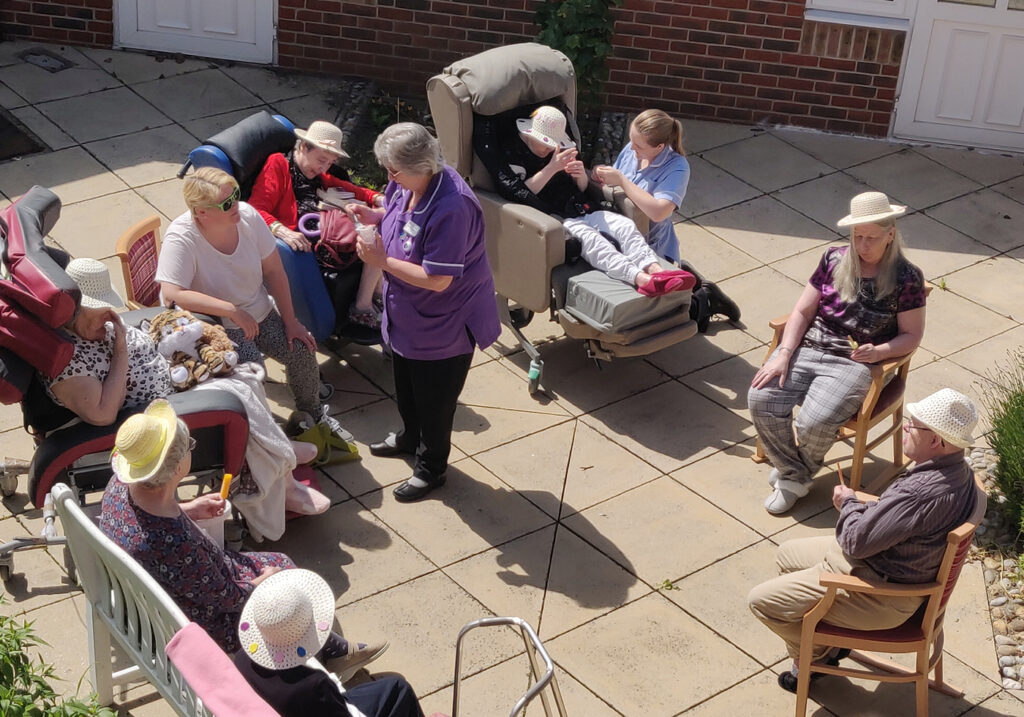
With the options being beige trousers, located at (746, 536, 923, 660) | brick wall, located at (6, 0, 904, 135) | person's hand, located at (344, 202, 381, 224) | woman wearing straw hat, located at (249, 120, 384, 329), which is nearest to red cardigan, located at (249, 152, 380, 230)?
woman wearing straw hat, located at (249, 120, 384, 329)

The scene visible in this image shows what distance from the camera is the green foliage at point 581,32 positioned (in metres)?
8.48

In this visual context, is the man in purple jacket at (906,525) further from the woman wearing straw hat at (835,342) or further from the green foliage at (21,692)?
the green foliage at (21,692)

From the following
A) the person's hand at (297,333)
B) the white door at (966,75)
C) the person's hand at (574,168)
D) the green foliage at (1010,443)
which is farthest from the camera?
the white door at (966,75)

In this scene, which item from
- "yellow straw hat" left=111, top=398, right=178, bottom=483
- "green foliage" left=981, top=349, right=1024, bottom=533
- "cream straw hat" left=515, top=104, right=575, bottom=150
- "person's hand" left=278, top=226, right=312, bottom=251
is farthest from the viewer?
"cream straw hat" left=515, top=104, right=575, bottom=150

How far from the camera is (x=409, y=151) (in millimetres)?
4992

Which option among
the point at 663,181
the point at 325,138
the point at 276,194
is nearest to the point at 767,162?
the point at 663,181

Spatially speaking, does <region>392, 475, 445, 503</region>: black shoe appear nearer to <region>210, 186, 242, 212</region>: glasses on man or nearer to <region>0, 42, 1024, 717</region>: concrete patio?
<region>0, 42, 1024, 717</region>: concrete patio

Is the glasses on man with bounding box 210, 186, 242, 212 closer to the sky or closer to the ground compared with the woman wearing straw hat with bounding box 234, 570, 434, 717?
closer to the sky

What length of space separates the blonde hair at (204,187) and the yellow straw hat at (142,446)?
1.42m

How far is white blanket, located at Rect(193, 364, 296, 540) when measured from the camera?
5121 millimetres

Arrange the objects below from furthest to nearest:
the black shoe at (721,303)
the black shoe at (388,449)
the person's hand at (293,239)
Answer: the black shoe at (721,303) → the person's hand at (293,239) → the black shoe at (388,449)

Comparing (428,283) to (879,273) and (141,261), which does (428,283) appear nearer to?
(141,261)

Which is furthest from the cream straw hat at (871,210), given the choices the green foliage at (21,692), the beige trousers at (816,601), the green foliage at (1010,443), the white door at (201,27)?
the white door at (201,27)

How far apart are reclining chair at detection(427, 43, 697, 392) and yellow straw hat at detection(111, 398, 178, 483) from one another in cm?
264
